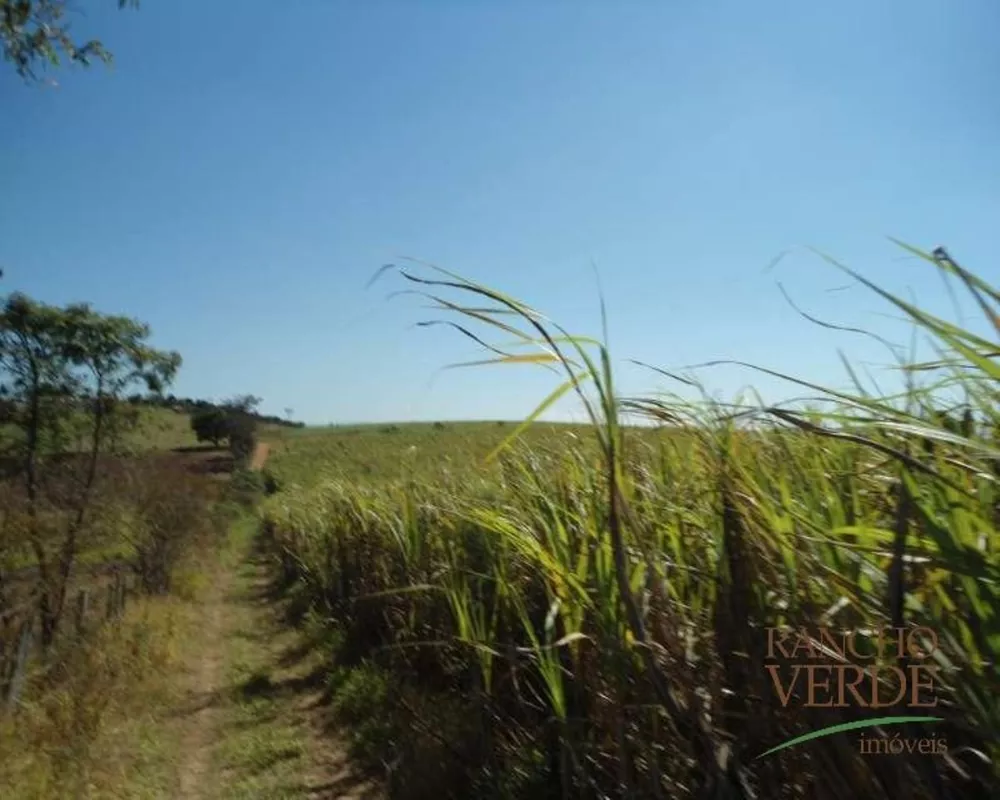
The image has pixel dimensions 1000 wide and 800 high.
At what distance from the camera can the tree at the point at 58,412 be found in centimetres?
1267

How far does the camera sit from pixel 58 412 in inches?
571

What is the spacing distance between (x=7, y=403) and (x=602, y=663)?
1582 centimetres

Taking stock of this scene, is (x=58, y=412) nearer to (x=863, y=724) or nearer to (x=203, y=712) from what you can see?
(x=203, y=712)

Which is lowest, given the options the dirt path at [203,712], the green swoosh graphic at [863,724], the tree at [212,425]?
the dirt path at [203,712]

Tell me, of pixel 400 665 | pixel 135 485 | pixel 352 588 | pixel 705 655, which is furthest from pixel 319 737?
pixel 135 485

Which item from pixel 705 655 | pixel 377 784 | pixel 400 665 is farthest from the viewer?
pixel 400 665

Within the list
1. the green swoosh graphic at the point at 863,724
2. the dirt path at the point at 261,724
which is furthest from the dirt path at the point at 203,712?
the green swoosh graphic at the point at 863,724

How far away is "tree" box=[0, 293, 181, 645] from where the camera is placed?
12.7m

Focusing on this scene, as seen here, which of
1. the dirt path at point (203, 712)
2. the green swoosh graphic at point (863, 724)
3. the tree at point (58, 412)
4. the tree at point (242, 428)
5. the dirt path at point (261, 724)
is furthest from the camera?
the tree at point (242, 428)

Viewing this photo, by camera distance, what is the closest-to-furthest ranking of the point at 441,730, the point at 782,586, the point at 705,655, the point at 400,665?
the point at 782,586 < the point at 705,655 < the point at 441,730 < the point at 400,665

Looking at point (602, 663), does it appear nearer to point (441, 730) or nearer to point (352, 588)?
point (441, 730)

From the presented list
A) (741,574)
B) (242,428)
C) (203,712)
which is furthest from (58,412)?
(242,428)

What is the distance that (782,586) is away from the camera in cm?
144

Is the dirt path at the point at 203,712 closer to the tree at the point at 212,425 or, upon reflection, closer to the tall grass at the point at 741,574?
the tall grass at the point at 741,574
